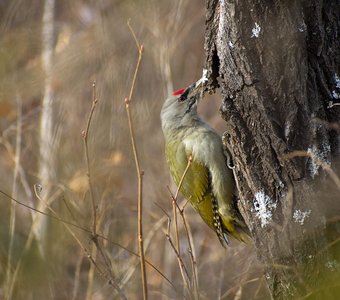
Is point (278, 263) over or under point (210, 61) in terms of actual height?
under

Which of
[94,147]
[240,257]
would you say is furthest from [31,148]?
[240,257]

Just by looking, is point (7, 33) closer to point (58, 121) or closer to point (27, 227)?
point (58, 121)

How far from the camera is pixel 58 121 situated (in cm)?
744

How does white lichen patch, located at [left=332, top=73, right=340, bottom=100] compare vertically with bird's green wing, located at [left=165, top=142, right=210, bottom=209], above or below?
below

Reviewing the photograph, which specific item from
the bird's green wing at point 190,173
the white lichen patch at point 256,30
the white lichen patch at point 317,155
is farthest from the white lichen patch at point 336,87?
the bird's green wing at point 190,173

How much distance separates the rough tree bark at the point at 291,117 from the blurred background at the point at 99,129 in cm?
197

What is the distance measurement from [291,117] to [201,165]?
1.38 metres

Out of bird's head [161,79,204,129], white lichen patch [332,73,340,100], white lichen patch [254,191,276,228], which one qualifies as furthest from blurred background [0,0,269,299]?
white lichen patch [332,73,340,100]

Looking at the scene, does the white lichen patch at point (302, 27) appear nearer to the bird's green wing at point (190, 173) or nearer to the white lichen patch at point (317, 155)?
the white lichen patch at point (317, 155)

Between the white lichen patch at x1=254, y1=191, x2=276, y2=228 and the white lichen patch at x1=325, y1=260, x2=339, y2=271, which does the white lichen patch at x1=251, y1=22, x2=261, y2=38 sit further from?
the white lichen patch at x1=325, y1=260, x2=339, y2=271

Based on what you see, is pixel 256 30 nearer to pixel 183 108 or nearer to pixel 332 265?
pixel 332 265

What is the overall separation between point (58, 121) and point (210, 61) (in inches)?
154

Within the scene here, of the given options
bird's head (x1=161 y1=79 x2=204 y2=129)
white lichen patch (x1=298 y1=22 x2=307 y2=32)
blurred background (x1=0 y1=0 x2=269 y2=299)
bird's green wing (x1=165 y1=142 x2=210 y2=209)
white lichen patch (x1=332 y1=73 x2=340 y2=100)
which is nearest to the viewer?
white lichen patch (x1=298 y1=22 x2=307 y2=32)

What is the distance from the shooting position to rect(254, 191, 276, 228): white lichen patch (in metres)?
3.64
